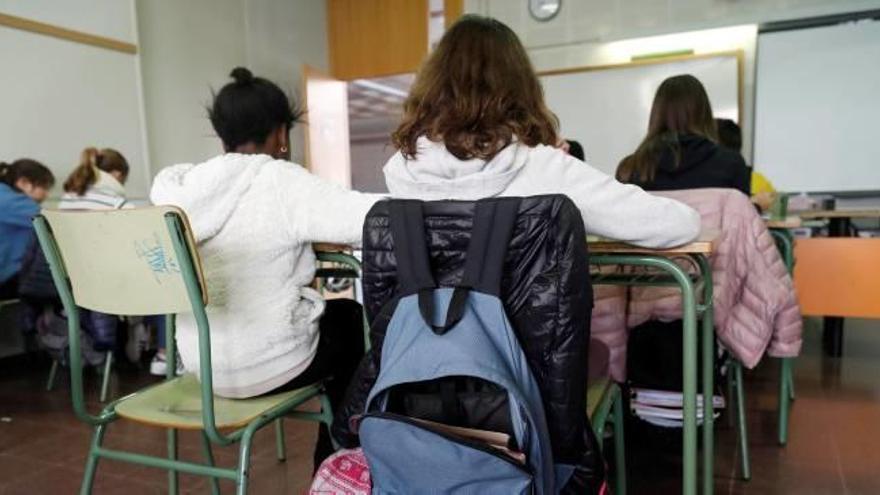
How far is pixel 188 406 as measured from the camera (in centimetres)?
111

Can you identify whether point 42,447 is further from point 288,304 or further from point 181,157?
point 181,157

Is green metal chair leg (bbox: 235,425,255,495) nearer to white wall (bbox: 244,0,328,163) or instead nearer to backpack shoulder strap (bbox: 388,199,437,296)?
backpack shoulder strap (bbox: 388,199,437,296)

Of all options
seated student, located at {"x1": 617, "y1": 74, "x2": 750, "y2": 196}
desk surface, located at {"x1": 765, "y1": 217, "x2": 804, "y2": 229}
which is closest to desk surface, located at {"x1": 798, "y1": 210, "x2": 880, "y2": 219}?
desk surface, located at {"x1": 765, "y1": 217, "x2": 804, "y2": 229}

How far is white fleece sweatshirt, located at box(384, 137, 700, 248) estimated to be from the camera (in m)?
0.95

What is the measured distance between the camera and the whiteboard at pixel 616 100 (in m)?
4.26

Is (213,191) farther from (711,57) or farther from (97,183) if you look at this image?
(711,57)

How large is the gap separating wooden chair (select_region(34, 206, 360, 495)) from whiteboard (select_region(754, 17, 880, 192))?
163 inches

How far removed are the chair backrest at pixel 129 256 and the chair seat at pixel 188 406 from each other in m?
0.19

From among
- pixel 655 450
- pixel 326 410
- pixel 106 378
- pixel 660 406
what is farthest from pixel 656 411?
pixel 106 378

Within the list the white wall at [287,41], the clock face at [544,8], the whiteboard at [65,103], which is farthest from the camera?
the white wall at [287,41]

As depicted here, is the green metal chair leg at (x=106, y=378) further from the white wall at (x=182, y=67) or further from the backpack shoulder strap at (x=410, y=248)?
the backpack shoulder strap at (x=410, y=248)

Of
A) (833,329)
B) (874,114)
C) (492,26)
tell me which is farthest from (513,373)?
(874,114)

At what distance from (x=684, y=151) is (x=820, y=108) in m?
2.93

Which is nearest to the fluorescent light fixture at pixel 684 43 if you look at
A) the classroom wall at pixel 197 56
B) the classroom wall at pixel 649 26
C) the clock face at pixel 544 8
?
the classroom wall at pixel 649 26
